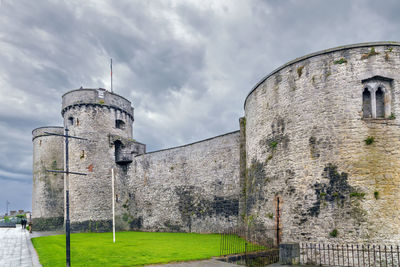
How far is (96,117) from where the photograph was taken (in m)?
23.6

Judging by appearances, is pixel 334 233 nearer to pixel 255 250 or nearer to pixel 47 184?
pixel 255 250

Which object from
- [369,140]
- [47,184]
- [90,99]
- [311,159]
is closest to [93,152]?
[90,99]

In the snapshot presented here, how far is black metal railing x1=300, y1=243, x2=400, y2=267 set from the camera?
880 centimetres

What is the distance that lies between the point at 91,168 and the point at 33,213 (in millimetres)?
11186

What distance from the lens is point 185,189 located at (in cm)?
2023

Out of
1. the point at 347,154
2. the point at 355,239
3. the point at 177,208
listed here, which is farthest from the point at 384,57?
the point at 177,208

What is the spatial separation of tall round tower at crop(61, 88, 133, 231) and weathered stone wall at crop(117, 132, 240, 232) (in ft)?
5.16

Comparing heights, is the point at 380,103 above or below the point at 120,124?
below

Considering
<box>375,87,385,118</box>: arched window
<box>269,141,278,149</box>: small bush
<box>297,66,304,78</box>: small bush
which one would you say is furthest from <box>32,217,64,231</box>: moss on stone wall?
<box>375,87,385,118</box>: arched window

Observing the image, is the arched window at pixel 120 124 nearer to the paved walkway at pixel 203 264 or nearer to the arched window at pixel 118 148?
the arched window at pixel 118 148

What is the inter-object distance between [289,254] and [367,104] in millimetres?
5981

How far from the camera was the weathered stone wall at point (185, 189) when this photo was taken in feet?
58.2

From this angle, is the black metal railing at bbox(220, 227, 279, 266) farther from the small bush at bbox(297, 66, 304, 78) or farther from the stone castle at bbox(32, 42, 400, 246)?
the small bush at bbox(297, 66, 304, 78)

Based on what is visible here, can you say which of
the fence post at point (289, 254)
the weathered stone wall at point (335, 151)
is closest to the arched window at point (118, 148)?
the weathered stone wall at point (335, 151)
